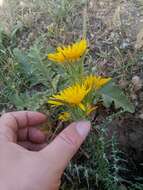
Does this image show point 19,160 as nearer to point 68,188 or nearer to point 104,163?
point 104,163

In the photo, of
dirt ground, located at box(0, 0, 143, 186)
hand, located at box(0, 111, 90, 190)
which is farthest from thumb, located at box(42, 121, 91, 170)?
dirt ground, located at box(0, 0, 143, 186)

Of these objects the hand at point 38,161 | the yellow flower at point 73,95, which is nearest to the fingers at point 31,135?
the hand at point 38,161

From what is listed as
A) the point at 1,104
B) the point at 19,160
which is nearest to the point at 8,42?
the point at 1,104

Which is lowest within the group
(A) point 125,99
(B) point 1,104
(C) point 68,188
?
(C) point 68,188

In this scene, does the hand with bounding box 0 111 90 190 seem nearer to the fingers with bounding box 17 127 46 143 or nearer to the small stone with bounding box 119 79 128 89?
the fingers with bounding box 17 127 46 143

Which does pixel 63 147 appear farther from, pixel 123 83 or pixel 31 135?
pixel 123 83

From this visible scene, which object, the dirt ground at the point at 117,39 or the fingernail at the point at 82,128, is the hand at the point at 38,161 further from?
the dirt ground at the point at 117,39
